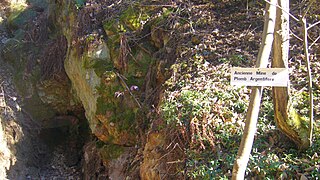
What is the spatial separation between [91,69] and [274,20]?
12.4ft

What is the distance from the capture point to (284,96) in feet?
9.57

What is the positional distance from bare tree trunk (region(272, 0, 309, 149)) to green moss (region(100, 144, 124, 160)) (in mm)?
2806

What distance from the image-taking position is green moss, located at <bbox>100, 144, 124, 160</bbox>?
16.9 ft

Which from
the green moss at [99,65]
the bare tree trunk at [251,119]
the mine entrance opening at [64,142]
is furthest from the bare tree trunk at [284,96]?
the mine entrance opening at [64,142]

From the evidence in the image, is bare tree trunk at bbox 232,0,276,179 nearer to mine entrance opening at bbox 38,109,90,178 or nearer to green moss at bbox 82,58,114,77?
green moss at bbox 82,58,114,77

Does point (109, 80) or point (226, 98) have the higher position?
point (109, 80)

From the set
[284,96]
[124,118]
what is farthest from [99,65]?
[284,96]

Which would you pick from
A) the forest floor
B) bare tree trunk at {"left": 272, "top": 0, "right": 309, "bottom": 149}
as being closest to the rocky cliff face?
the forest floor

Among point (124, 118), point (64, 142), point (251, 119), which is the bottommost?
point (64, 142)

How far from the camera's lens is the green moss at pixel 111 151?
5145mm

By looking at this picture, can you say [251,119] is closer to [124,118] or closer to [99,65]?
[124,118]

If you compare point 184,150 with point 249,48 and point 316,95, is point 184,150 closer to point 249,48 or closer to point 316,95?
point 316,95

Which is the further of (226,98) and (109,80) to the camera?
(109,80)

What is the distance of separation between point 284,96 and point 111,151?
3.20m
